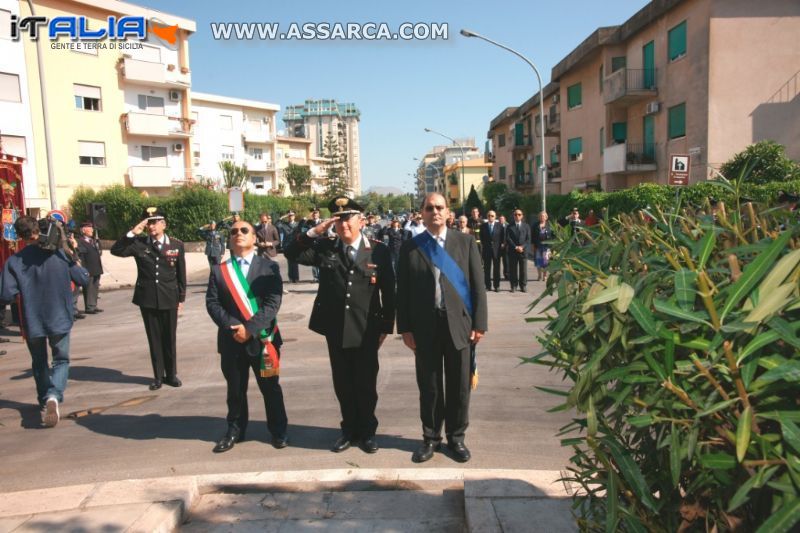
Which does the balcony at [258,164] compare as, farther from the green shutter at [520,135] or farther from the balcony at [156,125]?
the green shutter at [520,135]

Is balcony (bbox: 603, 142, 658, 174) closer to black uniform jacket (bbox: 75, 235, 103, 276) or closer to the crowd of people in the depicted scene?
black uniform jacket (bbox: 75, 235, 103, 276)

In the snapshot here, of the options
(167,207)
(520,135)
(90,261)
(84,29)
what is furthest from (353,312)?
(520,135)

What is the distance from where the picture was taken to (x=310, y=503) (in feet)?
12.1

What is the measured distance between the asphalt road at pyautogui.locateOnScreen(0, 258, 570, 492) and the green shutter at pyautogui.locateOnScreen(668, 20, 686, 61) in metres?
18.1

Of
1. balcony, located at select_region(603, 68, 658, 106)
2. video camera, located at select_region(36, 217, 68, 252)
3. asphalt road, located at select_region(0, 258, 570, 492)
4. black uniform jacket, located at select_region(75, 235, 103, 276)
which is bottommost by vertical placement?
asphalt road, located at select_region(0, 258, 570, 492)

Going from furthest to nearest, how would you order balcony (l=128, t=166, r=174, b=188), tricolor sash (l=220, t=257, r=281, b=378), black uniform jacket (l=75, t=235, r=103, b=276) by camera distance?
balcony (l=128, t=166, r=174, b=188) → black uniform jacket (l=75, t=235, r=103, b=276) → tricolor sash (l=220, t=257, r=281, b=378)

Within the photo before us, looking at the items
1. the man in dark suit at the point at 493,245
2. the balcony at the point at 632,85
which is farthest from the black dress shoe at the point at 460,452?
the balcony at the point at 632,85

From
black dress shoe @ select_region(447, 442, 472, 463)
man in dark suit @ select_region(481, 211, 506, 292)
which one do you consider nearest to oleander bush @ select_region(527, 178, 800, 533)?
black dress shoe @ select_region(447, 442, 472, 463)

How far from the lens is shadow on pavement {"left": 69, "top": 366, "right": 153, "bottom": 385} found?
704 centimetres

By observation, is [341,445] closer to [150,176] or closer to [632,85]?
[632,85]

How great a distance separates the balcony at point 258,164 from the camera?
2375 inches

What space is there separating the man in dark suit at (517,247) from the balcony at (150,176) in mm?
33286

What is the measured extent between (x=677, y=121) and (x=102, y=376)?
73.9ft

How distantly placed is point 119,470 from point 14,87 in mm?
35537
